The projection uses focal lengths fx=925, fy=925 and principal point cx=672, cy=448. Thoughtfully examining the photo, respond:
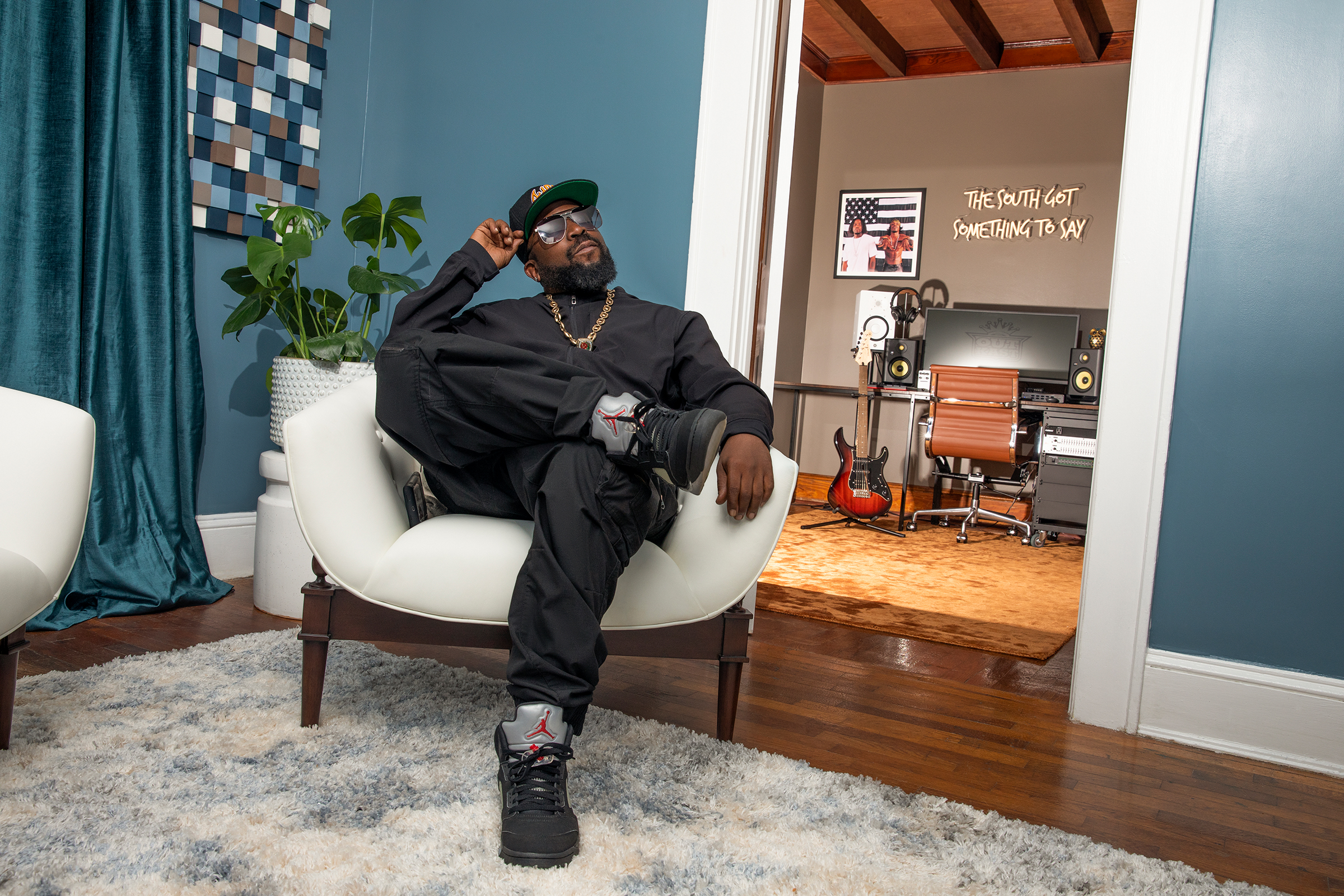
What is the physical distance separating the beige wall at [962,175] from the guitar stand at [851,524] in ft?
3.73

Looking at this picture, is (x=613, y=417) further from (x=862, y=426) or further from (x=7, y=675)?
(x=862, y=426)

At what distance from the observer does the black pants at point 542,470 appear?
1.31 metres

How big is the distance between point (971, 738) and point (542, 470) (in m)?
1.07

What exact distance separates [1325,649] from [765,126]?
5.85ft

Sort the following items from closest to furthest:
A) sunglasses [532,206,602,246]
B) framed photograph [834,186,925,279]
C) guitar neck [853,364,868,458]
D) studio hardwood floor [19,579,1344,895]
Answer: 1. studio hardwood floor [19,579,1344,895]
2. sunglasses [532,206,602,246]
3. guitar neck [853,364,868,458]
4. framed photograph [834,186,925,279]

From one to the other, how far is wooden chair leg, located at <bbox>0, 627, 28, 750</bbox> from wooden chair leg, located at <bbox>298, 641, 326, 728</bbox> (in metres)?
0.40

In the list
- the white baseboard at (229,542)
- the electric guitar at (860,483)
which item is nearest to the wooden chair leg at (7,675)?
the white baseboard at (229,542)

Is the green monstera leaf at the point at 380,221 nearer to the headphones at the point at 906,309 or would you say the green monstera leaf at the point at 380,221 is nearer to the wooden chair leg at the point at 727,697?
the wooden chair leg at the point at 727,697

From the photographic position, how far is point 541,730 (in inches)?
50.2

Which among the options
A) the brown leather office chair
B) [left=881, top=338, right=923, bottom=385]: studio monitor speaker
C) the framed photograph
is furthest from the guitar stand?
the framed photograph

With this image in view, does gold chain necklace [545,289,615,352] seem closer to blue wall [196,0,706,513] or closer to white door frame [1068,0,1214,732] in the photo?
blue wall [196,0,706,513]

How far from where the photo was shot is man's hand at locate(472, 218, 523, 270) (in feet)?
6.13

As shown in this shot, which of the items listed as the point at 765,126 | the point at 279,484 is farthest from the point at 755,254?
the point at 279,484

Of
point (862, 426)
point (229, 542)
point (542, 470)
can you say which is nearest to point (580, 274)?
point (542, 470)
